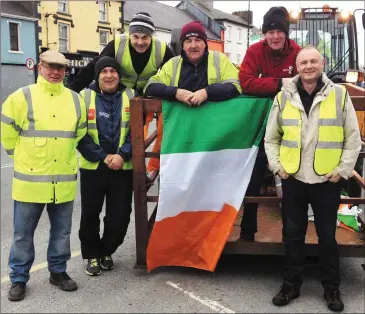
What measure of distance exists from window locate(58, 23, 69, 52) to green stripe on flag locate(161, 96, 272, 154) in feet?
88.4

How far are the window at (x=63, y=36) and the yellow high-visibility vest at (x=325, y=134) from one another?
27628 millimetres

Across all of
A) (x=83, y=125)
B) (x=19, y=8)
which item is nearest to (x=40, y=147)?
(x=83, y=125)

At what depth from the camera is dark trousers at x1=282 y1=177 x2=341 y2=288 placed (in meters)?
3.40

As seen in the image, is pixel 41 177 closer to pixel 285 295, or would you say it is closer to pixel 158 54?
pixel 158 54

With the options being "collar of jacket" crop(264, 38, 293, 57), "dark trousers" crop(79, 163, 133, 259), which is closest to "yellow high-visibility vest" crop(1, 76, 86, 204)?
"dark trousers" crop(79, 163, 133, 259)

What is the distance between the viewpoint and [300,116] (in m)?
3.36

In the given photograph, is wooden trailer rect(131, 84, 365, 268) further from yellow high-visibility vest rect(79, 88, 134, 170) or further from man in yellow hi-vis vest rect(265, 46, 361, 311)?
man in yellow hi-vis vest rect(265, 46, 361, 311)

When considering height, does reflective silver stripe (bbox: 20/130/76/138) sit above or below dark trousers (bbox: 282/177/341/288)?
above

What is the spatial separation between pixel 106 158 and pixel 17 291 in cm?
125

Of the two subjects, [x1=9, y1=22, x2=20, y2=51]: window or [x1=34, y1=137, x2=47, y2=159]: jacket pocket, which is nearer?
[x1=34, y1=137, x2=47, y2=159]: jacket pocket

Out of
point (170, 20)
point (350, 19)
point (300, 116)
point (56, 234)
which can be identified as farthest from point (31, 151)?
point (170, 20)

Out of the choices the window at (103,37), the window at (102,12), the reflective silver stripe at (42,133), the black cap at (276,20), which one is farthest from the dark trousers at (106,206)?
the window at (102,12)

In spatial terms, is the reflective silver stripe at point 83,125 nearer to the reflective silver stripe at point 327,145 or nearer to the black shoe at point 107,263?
the black shoe at point 107,263

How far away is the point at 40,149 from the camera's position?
351 centimetres
